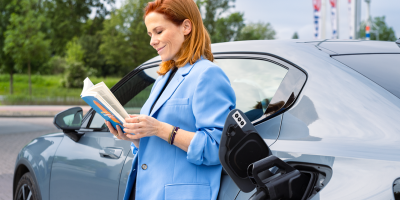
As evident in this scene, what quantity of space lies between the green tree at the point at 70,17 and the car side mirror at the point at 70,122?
39.7 m

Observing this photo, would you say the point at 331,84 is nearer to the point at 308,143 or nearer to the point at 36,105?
the point at 308,143

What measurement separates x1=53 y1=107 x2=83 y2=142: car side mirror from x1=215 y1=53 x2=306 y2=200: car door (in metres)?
1.16

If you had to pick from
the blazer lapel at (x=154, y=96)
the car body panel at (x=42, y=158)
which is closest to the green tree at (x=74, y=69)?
the car body panel at (x=42, y=158)

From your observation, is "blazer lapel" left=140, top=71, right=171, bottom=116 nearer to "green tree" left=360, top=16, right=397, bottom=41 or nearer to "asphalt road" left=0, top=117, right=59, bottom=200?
"asphalt road" left=0, top=117, right=59, bottom=200

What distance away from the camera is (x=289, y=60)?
162 cm

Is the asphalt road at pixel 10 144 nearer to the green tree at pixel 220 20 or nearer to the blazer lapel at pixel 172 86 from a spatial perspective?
the blazer lapel at pixel 172 86

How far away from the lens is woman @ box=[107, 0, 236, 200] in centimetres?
146

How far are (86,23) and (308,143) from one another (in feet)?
182

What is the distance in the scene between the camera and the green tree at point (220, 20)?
4194 cm

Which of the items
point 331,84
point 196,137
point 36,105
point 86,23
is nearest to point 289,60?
point 331,84

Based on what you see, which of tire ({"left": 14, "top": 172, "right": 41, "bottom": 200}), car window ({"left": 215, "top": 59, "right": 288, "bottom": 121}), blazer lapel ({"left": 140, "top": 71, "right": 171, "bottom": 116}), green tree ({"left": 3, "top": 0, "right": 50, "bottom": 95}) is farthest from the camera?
green tree ({"left": 3, "top": 0, "right": 50, "bottom": 95})

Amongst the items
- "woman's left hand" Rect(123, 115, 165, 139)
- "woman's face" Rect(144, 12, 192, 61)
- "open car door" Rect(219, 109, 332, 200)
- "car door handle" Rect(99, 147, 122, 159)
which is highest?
"woman's face" Rect(144, 12, 192, 61)

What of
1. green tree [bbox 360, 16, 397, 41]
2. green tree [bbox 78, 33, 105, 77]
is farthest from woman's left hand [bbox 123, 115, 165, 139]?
green tree [bbox 360, 16, 397, 41]

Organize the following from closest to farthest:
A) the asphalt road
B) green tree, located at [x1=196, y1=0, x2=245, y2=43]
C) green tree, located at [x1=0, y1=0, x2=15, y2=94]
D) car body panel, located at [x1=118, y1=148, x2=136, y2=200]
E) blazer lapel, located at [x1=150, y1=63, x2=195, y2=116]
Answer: blazer lapel, located at [x1=150, y1=63, x2=195, y2=116], car body panel, located at [x1=118, y1=148, x2=136, y2=200], the asphalt road, green tree, located at [x1=0, y1=0, x2=15, y2=94], green tree, located at [x1=196, y1=0, x2=245, y2=43]
